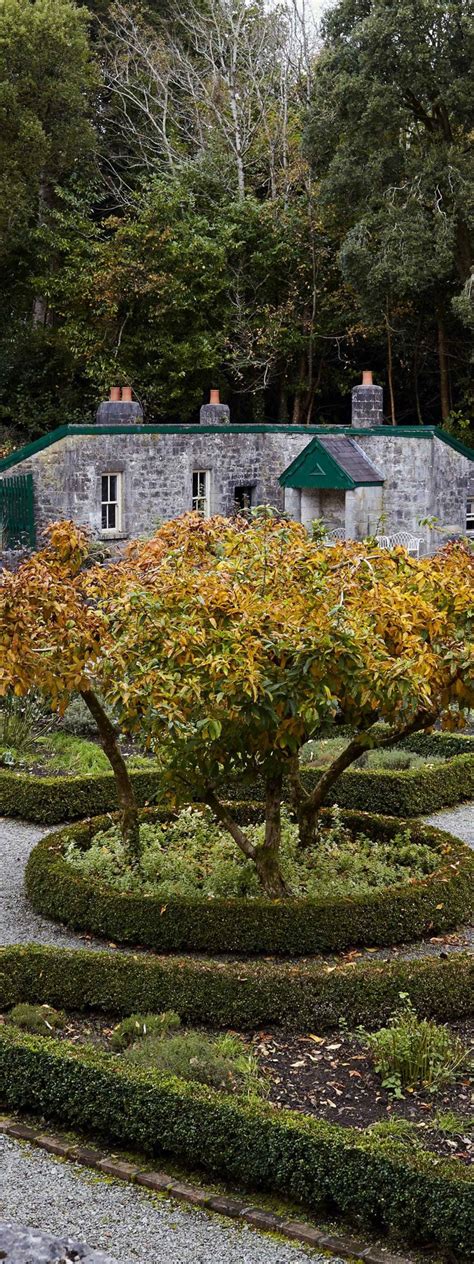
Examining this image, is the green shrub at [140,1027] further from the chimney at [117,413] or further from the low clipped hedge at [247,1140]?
the chimney at [117,413]

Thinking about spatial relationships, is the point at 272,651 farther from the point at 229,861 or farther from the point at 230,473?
the point at 230,473

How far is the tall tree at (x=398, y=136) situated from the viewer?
80.8 feet

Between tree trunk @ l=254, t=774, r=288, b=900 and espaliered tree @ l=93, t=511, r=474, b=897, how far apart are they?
0.03 ft

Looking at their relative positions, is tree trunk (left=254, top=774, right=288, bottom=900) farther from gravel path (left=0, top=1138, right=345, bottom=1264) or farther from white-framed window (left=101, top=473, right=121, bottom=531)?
white-framed window (left=101, top=473, right=121, bottom=531)

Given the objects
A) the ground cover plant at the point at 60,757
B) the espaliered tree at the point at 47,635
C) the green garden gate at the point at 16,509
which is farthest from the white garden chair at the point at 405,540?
the espaliered tree at the point at 47,635

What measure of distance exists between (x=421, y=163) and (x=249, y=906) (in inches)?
781

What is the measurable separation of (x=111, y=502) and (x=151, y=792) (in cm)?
968

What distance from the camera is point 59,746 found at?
14.8 m

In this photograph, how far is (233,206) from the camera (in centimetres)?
2894

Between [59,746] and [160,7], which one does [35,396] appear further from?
[59,746]

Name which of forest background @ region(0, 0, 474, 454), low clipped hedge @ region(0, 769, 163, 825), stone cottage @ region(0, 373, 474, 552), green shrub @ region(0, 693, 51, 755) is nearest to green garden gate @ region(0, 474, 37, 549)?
stone cottage @ region(0, 373, 474, 552)

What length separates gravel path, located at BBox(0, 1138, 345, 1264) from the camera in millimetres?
5871

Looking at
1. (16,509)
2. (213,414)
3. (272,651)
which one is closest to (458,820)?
(272,651)

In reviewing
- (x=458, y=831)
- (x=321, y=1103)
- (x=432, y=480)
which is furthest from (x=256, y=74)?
(x=321, y=1103)
